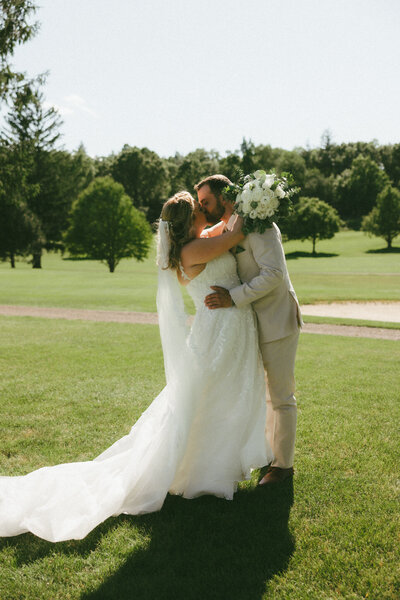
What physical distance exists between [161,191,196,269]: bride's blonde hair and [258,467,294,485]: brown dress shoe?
1.97 m

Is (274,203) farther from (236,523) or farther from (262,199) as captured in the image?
(236,523)

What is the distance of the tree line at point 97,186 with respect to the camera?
21641 millimetres

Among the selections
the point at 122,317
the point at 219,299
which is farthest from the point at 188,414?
the point at 122,317

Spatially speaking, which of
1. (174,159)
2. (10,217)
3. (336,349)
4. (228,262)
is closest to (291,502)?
(228,262)

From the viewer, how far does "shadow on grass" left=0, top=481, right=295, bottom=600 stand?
9.15 feet

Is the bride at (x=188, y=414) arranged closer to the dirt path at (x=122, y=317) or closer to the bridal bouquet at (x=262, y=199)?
the bridal bouquet at (x=262, y=199)

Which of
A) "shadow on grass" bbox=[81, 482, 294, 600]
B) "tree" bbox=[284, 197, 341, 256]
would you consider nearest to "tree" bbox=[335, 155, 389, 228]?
"tree" bbox=[284, 197, 341, 256]

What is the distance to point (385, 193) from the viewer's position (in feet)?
177

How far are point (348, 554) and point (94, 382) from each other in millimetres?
4848

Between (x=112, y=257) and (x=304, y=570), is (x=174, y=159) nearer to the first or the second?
(x=112, y=257)

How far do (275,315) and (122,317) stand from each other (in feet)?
35.3

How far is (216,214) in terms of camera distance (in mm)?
4137

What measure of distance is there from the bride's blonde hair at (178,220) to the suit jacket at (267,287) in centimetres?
48

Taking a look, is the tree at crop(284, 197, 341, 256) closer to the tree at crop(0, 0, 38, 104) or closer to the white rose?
the tree at crop(0, 0, 38, 104)
